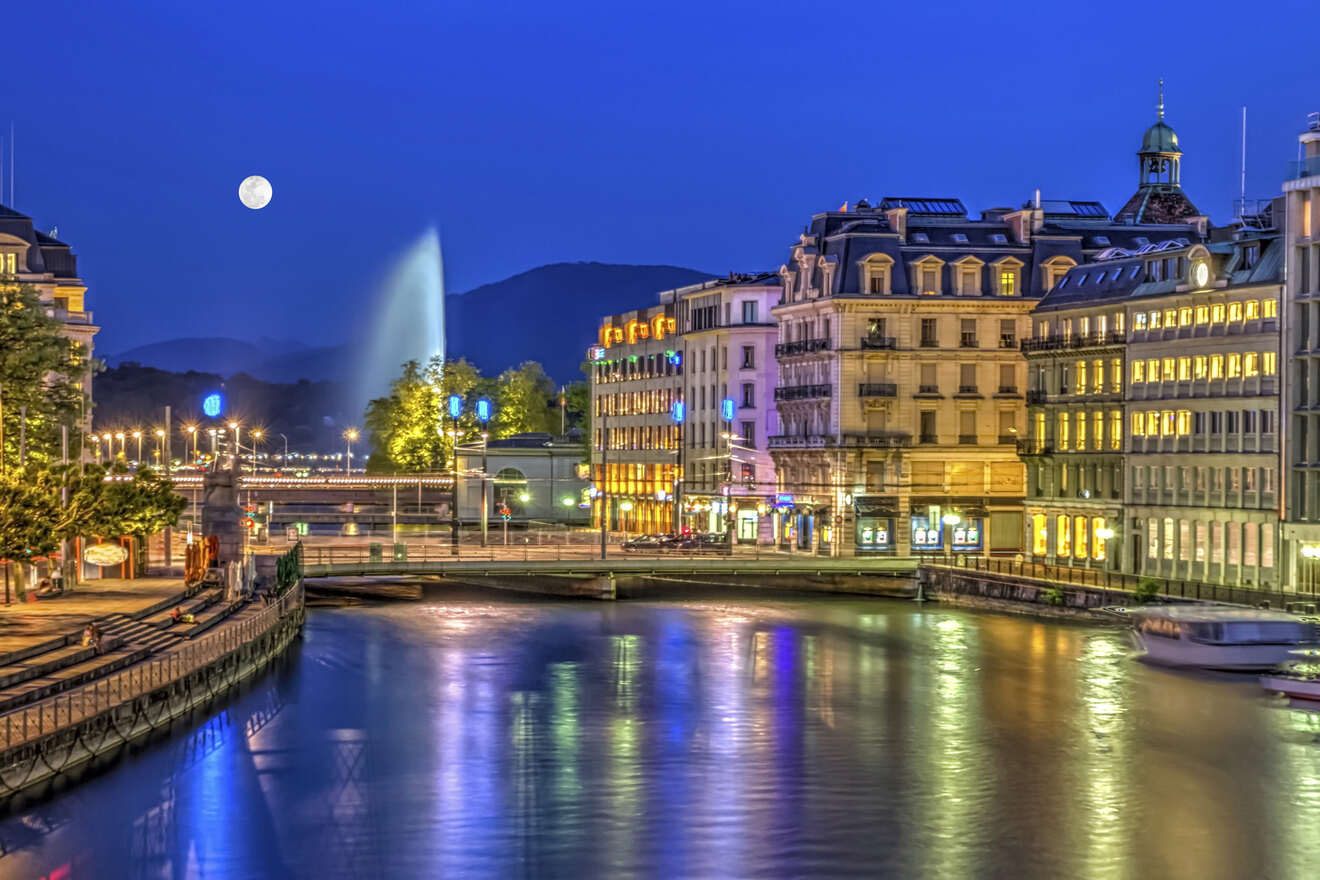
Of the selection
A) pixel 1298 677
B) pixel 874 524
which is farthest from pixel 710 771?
pixel 874 524

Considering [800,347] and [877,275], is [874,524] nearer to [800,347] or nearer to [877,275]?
[800,347]

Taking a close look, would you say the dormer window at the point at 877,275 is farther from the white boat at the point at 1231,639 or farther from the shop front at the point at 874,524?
the white boat at the point at 1231,639

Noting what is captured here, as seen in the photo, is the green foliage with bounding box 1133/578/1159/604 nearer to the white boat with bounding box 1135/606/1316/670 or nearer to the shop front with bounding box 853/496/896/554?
the white boat with bounding box 1135/606/1316/670

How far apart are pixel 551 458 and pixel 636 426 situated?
1232 centimetres

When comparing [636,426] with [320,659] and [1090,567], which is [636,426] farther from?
[320,659]

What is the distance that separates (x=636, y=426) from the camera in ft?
561

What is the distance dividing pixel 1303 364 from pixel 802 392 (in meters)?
43.3

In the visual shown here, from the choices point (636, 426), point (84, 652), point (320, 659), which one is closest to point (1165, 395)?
point (320, 659)

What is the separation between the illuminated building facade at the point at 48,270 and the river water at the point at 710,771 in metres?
35.5

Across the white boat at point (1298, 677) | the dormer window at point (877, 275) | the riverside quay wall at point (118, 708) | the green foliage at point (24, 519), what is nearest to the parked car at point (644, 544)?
the dormer window at point (877, 275)

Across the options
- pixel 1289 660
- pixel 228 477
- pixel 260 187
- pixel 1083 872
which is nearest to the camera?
pixel 1083 872

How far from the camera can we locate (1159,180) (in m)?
168

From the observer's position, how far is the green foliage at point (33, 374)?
85375 mm

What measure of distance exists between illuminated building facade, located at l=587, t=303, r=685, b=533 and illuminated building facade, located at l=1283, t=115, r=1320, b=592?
210 feet
